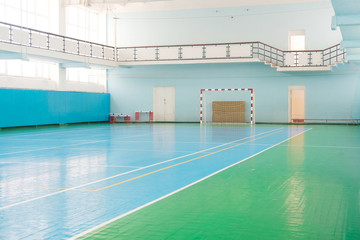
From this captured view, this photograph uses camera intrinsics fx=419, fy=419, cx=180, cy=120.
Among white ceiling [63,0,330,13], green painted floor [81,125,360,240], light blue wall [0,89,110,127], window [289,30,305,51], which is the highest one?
white ceiling [63,0,330,13]

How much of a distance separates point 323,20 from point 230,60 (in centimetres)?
775

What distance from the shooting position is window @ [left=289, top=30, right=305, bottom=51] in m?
33.0

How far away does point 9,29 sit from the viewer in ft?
80.1

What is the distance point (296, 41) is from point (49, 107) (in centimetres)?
1974

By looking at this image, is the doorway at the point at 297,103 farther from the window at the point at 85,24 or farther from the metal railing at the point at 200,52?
the window at the point at 85,24

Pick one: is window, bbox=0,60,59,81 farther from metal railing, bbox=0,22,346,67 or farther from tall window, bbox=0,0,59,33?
tall window, bbox=0,0,59,33

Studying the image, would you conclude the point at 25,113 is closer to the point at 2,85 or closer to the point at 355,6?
the point at 2,85

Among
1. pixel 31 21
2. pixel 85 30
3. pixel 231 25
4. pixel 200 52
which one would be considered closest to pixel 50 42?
pixel 31 21

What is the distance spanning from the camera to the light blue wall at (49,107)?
2634 centimetres

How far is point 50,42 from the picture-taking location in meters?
28.4

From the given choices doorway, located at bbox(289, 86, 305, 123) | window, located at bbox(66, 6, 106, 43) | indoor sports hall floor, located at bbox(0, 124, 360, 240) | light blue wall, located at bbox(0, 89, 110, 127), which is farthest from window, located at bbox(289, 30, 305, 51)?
indoor sports hall floor, located at bbox(0, 124, 360, 240)

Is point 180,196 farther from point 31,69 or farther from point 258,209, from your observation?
point 31,69

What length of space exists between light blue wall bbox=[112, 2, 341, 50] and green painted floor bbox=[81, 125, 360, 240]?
24635 millimetres

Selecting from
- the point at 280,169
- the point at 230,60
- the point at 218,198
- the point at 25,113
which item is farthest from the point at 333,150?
the point at 25,113
